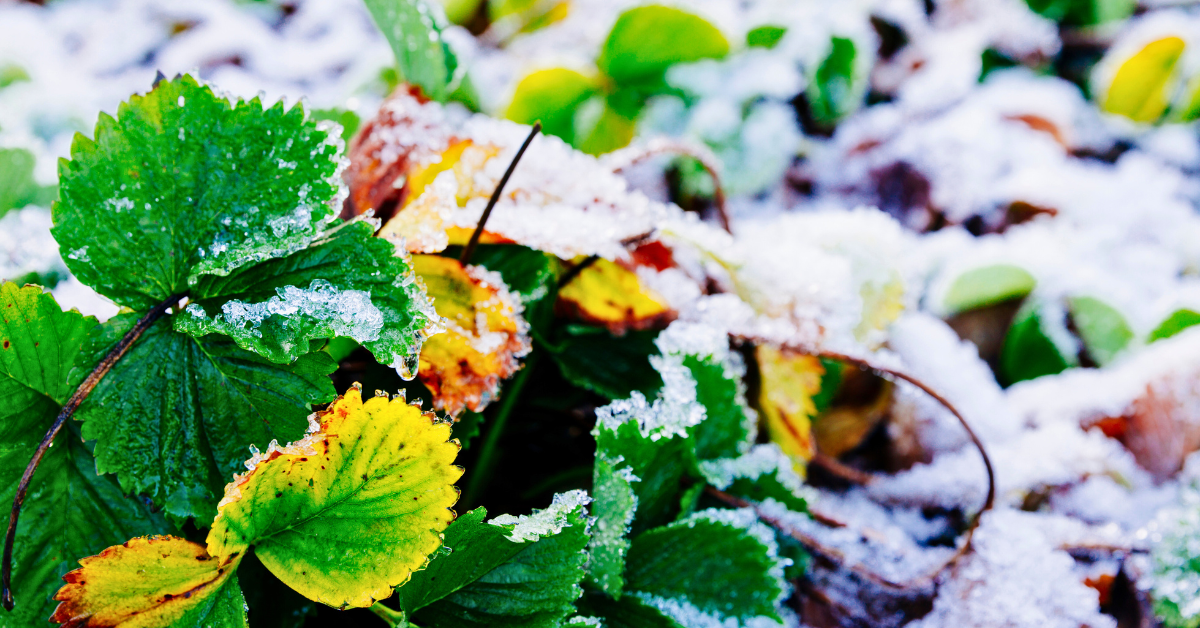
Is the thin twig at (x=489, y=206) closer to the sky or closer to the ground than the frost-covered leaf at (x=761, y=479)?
closer to the sky

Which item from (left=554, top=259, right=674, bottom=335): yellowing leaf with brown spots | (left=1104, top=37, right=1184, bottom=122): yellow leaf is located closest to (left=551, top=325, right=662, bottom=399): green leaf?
(left=554, top=259, right=674, bottom=335): yellowing leaf with brown spots

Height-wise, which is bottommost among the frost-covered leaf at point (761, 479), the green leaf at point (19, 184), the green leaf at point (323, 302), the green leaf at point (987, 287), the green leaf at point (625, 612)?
the green leaf at point (987, 287)

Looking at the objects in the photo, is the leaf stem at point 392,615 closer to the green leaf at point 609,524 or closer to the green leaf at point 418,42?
the green leaf at point 609,524

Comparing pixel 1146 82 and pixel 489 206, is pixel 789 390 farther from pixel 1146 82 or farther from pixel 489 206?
pixel 1146 82

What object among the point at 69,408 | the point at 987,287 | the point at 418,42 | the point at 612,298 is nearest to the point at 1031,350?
the point at 987,287

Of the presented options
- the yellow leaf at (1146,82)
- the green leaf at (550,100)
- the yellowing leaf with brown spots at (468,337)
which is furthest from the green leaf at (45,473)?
the yellow leaf at (1146,82)

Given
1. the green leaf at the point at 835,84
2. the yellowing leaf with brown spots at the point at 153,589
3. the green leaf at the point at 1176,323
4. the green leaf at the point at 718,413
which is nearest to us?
the yellowing leaf with brown spots at the point at 153,589

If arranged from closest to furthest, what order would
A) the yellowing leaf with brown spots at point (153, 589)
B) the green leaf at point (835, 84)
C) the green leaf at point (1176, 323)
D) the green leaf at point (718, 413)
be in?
the yellowing leaf with brown spots at point (153, 589)
the green leaf at point (718, 413)
the green leaf at point (1176, 323)
the green leaf at point (835, 84)
